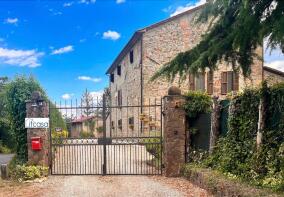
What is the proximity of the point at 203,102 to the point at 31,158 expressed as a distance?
5424mm

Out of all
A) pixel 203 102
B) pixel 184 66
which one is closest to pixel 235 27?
pixel 184 66

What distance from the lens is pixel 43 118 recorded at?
11.6 m

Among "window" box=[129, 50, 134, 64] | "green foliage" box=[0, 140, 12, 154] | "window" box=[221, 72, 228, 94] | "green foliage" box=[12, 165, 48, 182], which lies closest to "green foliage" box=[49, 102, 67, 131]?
"green foliage" box=[12, 165, 48, 182]

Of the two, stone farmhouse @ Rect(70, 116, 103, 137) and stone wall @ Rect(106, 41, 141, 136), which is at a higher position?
stone wall @ Rect(106, 41, 141, 136)

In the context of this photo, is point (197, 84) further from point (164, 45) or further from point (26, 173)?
point (26, 173)

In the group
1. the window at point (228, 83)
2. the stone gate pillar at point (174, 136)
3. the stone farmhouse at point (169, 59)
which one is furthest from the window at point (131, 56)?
the stone gate pillar at point (174, 136)

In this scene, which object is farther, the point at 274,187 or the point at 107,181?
the point at 107,181

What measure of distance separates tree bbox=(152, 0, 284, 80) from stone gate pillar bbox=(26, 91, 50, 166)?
466cm

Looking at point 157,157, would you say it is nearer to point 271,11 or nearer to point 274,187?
point 274,187

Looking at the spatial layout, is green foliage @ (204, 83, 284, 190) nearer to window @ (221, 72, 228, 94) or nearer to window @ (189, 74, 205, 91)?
window @ (189, 74, 205, 91)

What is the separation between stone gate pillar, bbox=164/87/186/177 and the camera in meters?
11.6

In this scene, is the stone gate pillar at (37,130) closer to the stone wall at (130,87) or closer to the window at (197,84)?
the stone wall at (130,87)

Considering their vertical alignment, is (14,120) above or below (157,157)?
above

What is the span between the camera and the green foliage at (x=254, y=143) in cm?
792
